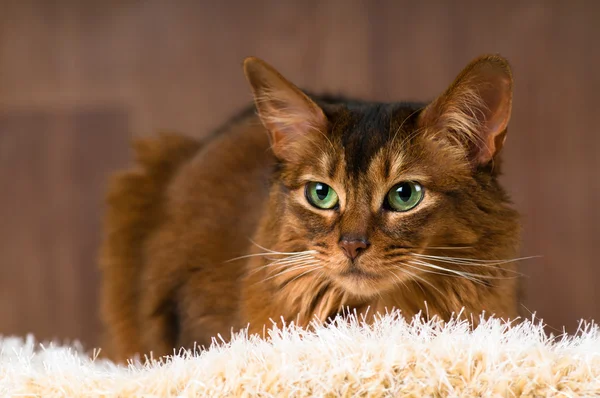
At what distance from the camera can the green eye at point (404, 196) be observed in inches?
47.7

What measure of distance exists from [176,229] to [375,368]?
2.67 ft

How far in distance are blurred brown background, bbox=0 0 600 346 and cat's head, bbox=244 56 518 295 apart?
92 centimetres

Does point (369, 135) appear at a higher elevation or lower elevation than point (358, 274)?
higher

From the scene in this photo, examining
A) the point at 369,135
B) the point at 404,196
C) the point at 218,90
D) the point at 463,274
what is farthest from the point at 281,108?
the point at 218,90

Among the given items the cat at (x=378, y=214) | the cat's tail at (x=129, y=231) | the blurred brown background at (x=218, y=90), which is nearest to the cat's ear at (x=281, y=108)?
the cat at (x=378, y=214)

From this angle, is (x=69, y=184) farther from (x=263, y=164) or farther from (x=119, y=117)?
(x=263, y=164)

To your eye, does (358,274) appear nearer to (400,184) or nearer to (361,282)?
(361,282)

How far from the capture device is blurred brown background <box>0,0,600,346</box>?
7.19 ft

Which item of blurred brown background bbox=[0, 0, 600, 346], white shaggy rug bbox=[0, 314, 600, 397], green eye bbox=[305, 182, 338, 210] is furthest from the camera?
blurred brown background bbox=[0, 0, 600, 346]

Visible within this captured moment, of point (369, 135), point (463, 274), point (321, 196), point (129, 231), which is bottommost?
point (129, 231)

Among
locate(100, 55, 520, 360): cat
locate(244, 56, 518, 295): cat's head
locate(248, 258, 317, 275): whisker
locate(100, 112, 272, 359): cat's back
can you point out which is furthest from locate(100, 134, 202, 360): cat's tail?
locate(244, 56, 518, 295): cat's head

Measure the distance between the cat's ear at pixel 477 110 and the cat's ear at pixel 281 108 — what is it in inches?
8.0

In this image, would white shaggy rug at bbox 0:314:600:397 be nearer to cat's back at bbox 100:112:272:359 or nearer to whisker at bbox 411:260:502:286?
whisker at bbox 411:260:502:286

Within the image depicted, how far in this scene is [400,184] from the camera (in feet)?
4.01
